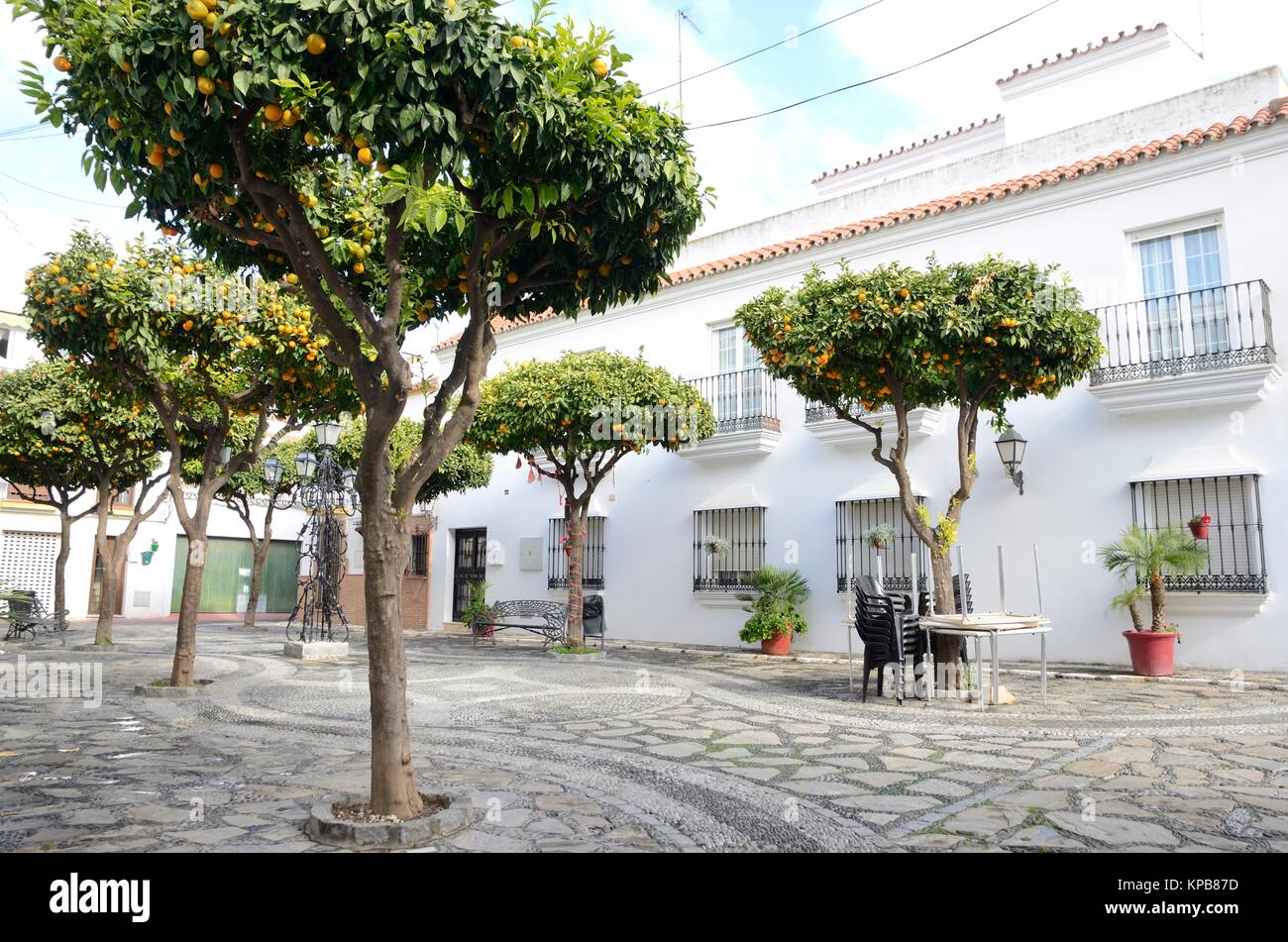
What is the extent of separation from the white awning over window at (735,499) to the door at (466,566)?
6128 mm

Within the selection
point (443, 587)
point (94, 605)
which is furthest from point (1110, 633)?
point (94, 605)

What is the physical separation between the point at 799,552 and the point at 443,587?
9023 millimetres

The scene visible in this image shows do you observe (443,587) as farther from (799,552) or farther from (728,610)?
(799,552)

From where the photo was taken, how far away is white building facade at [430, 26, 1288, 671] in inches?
403

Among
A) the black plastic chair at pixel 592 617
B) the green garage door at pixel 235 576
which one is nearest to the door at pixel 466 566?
the black plastic chair at pixel 592 617

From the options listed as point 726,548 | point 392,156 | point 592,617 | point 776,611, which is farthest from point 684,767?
point 726,548

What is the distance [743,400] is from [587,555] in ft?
15.0

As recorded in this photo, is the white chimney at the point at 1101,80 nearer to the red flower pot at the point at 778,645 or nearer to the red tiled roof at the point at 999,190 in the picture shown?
the red tiled roof at the point at 999,190

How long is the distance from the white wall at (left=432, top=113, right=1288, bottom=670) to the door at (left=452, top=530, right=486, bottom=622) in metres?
3.80

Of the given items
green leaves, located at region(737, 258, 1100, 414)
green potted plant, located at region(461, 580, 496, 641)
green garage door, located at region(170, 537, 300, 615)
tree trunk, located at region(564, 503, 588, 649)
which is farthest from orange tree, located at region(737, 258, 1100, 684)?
green garage door, located at region(170, 537, 300, 615)

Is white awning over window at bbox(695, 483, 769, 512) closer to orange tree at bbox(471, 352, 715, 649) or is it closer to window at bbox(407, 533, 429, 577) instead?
orange tree at bbox(471, 352, 715, 649)

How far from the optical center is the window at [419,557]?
65.4 feet

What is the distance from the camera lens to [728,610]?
47.7ft

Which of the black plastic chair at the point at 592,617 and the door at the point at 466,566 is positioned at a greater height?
the door at the point at 466,566
